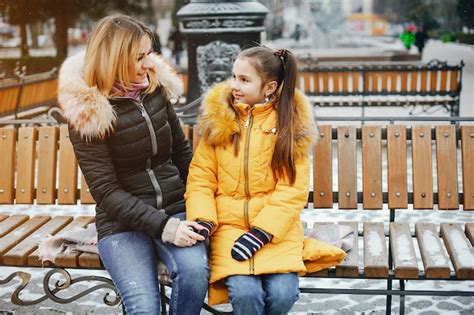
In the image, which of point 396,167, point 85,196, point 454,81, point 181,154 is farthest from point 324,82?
point 181,154

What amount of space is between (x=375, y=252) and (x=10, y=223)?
2130 mm

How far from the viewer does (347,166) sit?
4066 mm

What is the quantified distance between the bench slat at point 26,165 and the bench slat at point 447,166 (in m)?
2.48

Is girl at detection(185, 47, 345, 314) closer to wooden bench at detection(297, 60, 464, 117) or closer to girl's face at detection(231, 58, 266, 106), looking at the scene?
girl's face at detection(231, 58, 266, 106)

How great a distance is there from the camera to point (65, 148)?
4.24m

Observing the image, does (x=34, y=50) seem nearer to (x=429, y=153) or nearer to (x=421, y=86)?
(x=421, y=86)

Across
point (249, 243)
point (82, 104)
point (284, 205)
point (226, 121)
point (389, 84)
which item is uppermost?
→ point (82, 104)

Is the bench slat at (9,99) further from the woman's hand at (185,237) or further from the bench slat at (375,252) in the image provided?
the woman's hand at (185,237)

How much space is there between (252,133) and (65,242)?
1120 mm

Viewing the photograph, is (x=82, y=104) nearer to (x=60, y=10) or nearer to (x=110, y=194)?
(x=110, y=194)

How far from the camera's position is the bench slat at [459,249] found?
321 centimetres

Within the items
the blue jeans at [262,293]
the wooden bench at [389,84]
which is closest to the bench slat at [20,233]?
the blue jeans at [262,293]

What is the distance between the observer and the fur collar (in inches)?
129

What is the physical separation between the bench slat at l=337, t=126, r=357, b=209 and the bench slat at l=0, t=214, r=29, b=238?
6.31 ft
